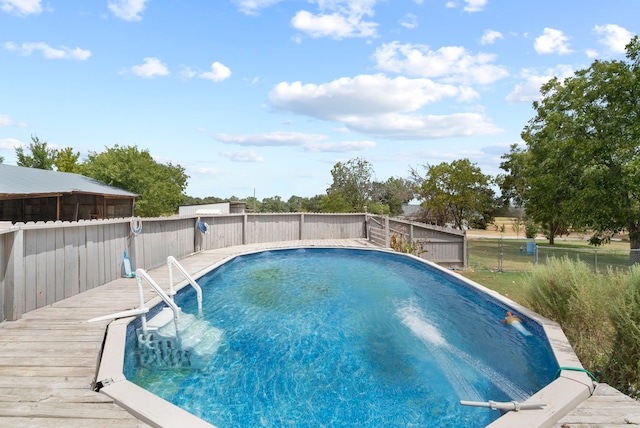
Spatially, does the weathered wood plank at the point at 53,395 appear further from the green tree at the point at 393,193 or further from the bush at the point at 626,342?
the green tree at the point at 393,193

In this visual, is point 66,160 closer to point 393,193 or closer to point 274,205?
point 274,205

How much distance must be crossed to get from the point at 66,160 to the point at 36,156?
2.65 m

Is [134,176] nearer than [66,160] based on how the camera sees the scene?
Yes

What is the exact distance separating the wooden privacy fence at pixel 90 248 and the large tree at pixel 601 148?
21.8 ft

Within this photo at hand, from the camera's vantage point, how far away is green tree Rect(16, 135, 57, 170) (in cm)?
3375

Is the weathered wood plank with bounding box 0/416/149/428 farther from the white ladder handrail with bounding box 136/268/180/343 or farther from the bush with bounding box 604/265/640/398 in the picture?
the bush with bounding box 604/265/640/398

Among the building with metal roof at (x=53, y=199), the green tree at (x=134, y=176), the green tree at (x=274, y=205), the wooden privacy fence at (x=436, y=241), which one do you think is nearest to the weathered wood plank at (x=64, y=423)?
Answer: the wooden privacy fence at (x=436, y=241)

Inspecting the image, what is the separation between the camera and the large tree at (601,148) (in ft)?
→ 45.3

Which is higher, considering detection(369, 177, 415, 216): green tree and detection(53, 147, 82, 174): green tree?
detection(53, 147, 82, 174): green tree

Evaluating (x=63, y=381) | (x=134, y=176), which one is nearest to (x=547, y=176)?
(x=63, y=381)

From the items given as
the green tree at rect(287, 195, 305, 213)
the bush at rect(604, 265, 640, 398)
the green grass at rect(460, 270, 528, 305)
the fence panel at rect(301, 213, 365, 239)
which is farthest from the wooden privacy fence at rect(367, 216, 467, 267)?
the green tree at rect(287, 195, 305, 213)

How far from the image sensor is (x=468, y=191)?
72.6 feet

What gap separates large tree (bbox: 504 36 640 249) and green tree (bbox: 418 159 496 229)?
5.09 metres

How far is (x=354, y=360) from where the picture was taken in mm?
4320
